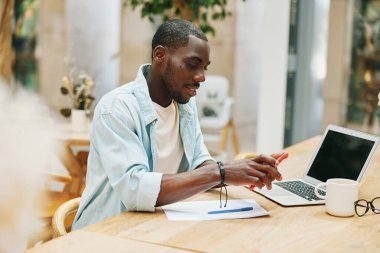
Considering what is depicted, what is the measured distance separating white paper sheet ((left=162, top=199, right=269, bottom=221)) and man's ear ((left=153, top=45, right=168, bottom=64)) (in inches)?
18.8

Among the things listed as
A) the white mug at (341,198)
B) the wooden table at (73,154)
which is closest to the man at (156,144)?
the white mug at (341,198)

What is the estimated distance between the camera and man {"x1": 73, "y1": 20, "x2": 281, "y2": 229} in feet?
5.74

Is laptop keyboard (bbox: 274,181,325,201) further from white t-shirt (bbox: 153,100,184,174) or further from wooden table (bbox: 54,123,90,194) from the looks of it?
wooden table (bbox: 54,123,90,194)

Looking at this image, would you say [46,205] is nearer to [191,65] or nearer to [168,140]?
[168,140]

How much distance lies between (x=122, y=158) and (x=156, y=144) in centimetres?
24

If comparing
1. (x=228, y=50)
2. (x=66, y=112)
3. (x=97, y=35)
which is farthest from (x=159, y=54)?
(x=97, y=35)

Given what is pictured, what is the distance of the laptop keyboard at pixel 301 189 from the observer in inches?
79.9

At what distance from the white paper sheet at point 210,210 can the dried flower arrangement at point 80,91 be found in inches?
86.8

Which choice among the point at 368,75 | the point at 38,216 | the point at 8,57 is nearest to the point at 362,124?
the point at 368,75

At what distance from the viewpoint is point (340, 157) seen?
2.14 metres

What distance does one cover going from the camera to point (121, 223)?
1.66 m

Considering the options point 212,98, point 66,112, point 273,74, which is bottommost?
point 212,98

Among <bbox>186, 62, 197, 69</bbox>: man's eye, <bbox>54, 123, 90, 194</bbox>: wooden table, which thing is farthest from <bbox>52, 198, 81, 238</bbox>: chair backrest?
<bbox>54, 123, 90, 194</bbox>: wooden table

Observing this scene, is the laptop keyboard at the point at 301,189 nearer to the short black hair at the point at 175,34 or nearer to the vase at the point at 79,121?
the short black hair at the point at 175,34
